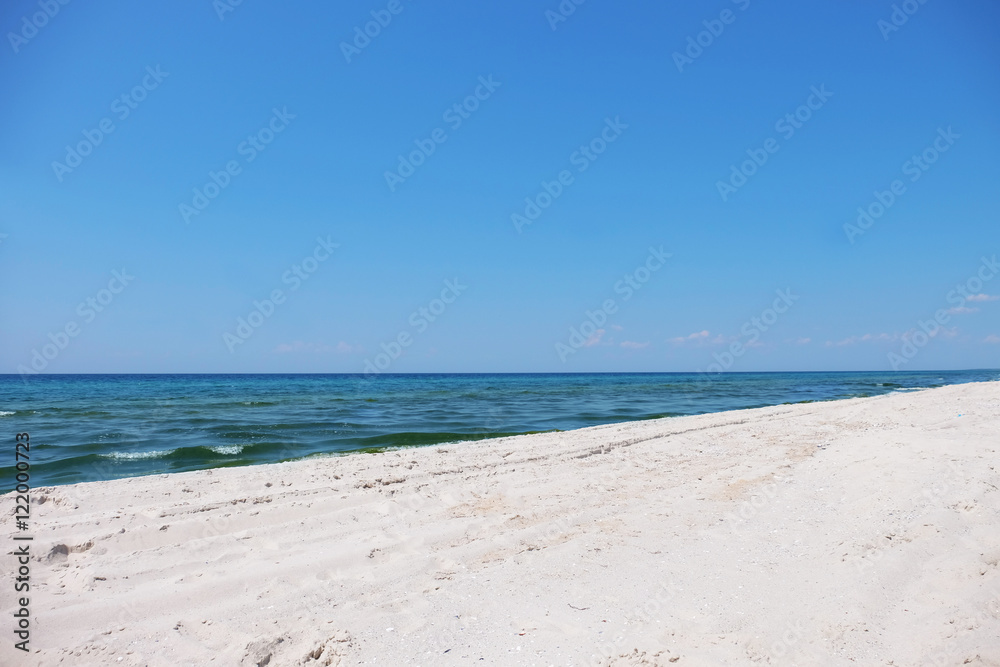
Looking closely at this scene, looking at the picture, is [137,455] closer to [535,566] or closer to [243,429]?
[243,429]

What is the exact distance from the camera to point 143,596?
4312 millimetres

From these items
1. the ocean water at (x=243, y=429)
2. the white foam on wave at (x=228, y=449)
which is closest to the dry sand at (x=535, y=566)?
the ocean water at (x=243, y=429)

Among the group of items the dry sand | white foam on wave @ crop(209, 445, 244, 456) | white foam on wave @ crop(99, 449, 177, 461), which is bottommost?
the dry sand

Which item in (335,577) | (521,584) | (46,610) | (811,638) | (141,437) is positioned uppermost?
(141,437)

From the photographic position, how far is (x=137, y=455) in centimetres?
1138

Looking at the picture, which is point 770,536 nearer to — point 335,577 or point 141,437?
point 335,577

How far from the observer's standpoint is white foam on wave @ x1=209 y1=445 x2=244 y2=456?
11.7 meters

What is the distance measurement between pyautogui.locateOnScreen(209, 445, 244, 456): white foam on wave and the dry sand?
3.67 metres

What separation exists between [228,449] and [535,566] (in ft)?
32.5

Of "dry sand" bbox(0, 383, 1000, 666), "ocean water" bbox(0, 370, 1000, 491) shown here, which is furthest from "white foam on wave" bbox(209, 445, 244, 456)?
"dry sand" bbox(0, 383, 1000, 666)

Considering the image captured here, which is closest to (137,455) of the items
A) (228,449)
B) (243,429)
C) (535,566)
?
(228,449)

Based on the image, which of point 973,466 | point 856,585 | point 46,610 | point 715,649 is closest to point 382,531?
point 46,610

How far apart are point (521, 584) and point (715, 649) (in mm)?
1566

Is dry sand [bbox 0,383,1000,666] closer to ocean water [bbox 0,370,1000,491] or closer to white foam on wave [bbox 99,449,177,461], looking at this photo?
ocean water [bbox 0,370,1000,491]
